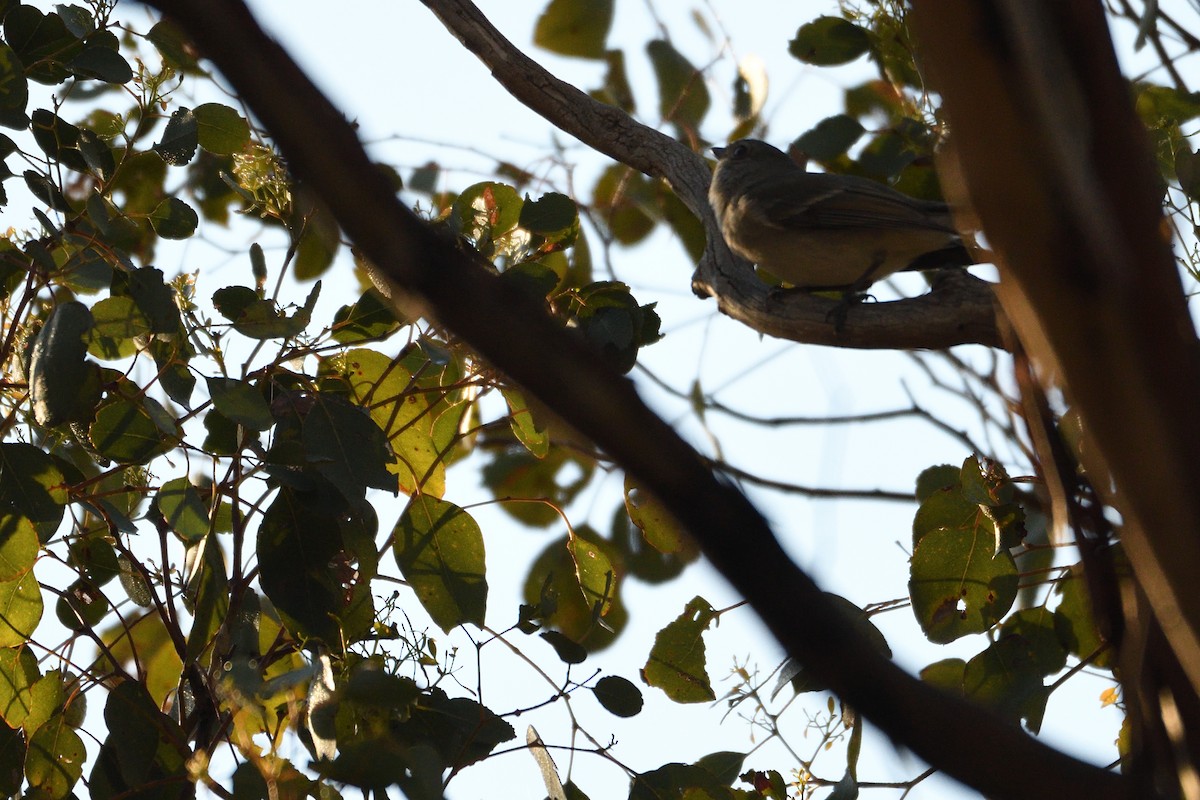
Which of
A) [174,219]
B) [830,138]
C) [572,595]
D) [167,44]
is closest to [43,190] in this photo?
[174,219]

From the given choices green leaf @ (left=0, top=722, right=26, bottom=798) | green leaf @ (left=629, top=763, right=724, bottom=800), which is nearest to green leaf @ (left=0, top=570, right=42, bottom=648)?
green leaf @ (left=0, top=722, right=26, bottom=798)

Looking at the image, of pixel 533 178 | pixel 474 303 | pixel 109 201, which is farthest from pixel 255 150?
pixel 474 303

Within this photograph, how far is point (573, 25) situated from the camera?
383 centimetres

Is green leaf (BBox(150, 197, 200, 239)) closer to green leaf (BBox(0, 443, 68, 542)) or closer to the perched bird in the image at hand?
green leaf (BBox(0, 443, 68, 542))

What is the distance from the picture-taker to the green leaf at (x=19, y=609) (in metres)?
2.14

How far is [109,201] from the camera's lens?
8.08 ft

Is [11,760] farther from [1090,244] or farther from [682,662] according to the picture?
[1090,244]

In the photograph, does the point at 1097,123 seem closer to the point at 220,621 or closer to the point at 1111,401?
the point at 1111,401

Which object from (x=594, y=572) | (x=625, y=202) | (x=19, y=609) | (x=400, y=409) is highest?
(x=625, y=202)

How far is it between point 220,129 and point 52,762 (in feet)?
4.50

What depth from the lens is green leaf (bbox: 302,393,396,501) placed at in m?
2.05

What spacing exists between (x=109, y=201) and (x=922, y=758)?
7.36ft

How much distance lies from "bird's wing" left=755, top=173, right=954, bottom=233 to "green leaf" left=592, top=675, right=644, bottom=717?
2.57 meters

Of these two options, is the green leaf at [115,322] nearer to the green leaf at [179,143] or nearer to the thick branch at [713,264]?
the green leaf at [179,143]
